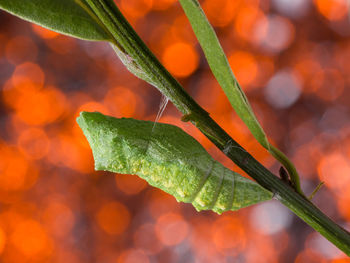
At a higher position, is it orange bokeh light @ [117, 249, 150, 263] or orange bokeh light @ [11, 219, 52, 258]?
orange bokeh light @ [11, 219, 52, 258]

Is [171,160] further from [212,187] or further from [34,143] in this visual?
[34,143]

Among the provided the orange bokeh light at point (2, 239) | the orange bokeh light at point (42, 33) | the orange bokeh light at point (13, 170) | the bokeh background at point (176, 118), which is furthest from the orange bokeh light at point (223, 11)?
the orange bokeh light at point (2, 239)

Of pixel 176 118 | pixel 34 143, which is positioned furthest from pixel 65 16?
pixel 34 143

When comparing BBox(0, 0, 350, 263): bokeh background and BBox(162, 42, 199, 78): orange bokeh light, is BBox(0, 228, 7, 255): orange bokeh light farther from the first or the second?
BBox(162, 42, 199, 78): orange bokeh light

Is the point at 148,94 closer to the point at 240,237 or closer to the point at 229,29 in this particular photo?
the point at 229,29

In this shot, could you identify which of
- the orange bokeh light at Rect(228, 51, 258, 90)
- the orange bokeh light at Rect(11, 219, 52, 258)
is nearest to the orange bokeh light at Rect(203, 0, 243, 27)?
the orange bokeh light at Rect(228, 51, 258, 90)

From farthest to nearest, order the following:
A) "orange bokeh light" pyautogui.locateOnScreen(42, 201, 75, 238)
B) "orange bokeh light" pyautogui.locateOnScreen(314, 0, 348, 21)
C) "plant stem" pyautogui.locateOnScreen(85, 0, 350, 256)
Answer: "orange bokeh light" pyautogui.locateOnScreen(42, 201, 75, 238) < "orange bokeh light" pyautogui.locateOnScreen(314, 0, 348, 21) < "plant stem" pyautogui.locateOnScreen(85, 0, 350, 256)
